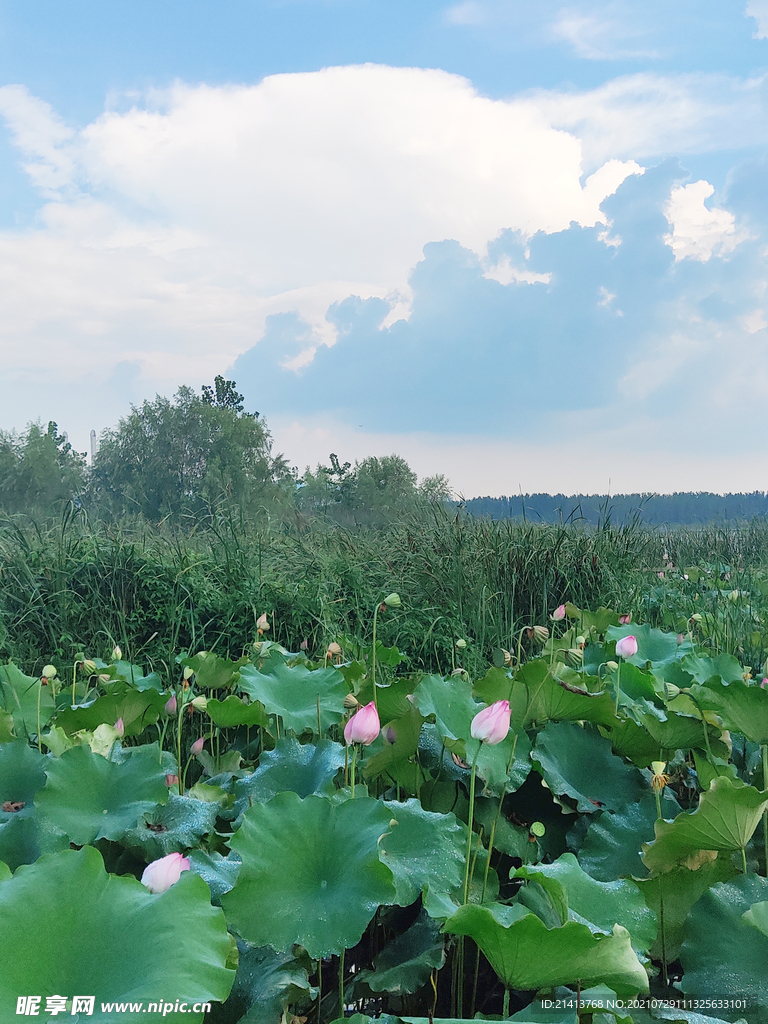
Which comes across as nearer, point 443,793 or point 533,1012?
point 533,1012

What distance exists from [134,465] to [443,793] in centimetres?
2548

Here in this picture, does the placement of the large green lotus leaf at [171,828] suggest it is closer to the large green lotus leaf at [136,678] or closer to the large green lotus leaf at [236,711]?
the large green lotus leaf at [236,711]

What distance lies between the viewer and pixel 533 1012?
791mm

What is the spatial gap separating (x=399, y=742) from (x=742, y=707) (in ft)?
1.98

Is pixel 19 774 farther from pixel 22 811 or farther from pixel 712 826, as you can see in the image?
pixel 712 826

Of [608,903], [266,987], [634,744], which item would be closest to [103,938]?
[266,987]

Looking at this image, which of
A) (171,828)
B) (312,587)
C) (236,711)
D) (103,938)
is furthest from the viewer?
(312,587)

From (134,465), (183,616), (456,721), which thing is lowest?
(183,616)

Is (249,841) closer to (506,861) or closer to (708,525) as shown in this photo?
(506,861)

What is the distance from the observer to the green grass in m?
4.25

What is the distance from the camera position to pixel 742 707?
1.25 meters

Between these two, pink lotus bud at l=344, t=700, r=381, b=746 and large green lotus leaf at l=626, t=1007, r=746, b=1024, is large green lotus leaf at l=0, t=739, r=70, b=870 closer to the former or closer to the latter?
pink lotus bud at l=344, t=700, r=381, b=746

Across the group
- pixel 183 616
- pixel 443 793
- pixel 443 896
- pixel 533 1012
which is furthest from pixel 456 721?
pixel 183 616

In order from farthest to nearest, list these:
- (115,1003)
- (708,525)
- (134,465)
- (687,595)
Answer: (134,465)
(708,525)
(687,595)
(115,1003)
